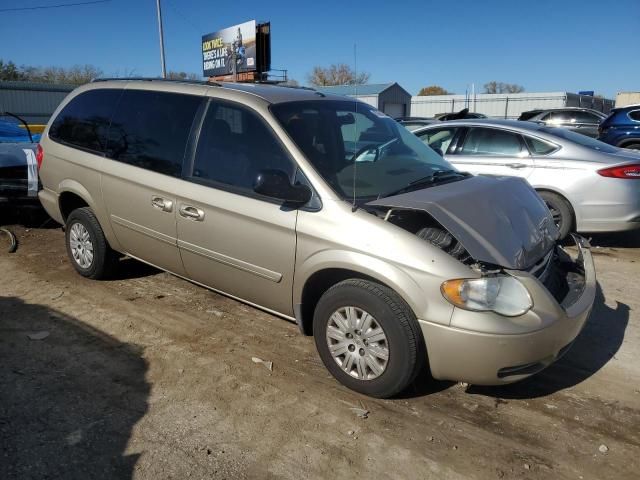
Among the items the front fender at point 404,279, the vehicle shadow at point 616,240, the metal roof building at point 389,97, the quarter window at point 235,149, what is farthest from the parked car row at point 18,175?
the metal roof building at point 389,97

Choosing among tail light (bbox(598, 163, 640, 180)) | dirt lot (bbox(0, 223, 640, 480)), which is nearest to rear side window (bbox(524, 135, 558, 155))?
tail light (bbox(598, 163, 640, 180))

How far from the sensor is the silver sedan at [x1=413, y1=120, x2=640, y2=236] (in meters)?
6.06

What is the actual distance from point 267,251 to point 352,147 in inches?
39.5

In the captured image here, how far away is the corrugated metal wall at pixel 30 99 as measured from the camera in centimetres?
2919

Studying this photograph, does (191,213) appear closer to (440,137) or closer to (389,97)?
(440,137)

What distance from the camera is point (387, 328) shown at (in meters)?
2.96

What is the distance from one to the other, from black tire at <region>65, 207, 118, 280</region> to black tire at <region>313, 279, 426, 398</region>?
2640 millimetres

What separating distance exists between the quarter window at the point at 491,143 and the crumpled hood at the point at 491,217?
3.08 meters

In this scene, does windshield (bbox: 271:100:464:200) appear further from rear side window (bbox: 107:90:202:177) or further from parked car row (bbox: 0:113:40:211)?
parked car row (bbox: 0:113:40:211)

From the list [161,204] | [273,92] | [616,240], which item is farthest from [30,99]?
[616,240]

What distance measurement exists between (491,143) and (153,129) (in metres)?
4.48

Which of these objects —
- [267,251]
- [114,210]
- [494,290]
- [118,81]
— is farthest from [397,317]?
[118,81]

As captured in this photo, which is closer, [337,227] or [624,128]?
[337,227]

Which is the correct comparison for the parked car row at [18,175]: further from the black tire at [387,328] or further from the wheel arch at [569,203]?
the wheel arch at [569,203]
